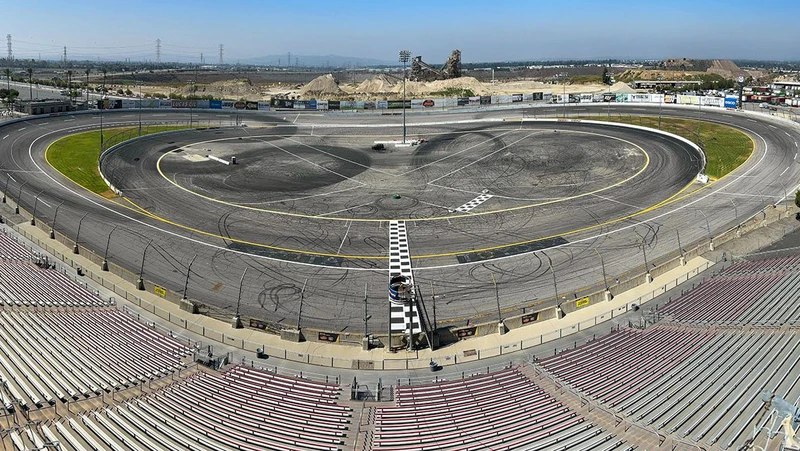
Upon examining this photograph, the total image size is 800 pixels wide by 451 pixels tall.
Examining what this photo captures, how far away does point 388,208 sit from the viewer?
195 feet

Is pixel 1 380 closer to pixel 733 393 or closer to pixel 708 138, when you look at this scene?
pixel 733 393

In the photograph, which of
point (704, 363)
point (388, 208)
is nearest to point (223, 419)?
point (704, 363)

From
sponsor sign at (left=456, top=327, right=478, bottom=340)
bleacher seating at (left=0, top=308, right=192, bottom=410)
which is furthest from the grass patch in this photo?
bleacher seating at (left=0, top=308, right=192, bottom=410)

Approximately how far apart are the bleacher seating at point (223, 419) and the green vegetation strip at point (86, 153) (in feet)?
150

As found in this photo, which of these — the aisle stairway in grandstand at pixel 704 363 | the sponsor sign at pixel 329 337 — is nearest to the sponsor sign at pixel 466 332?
the aisle stairway in grandstand at pixel 704 363

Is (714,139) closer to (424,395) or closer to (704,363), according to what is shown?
(704,363)

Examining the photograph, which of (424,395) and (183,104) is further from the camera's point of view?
(183,104)

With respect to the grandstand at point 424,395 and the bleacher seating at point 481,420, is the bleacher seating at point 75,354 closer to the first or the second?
the grandstand at point 424,395

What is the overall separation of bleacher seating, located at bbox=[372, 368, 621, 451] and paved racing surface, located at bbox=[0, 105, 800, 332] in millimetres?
9563

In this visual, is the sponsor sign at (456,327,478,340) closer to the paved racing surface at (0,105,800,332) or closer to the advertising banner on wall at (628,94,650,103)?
the paved racing surface at (0,105,800,332)

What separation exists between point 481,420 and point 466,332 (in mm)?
9606

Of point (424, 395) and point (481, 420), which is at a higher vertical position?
point (481, 420)

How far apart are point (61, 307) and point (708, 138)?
9380 cm

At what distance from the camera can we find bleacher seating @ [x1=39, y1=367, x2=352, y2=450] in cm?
2255
